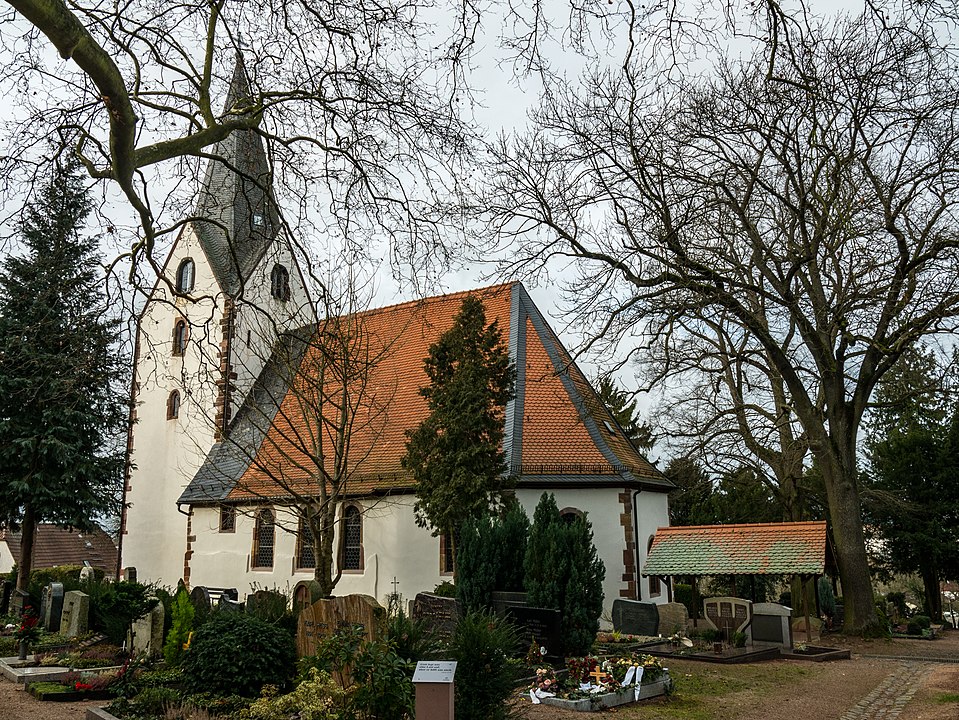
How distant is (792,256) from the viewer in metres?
16.1

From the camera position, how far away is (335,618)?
9.77 metres

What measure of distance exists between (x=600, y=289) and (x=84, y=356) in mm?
10823

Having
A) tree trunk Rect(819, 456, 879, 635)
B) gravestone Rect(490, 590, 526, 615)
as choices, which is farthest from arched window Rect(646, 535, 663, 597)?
gravestone Rect(490, 590, 526, 615)

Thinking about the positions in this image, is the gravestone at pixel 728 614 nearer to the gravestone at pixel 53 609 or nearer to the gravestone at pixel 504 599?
the gravestone at pixel 504 599

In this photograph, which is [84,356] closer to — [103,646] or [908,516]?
[103,646]

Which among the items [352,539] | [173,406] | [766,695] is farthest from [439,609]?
[173,406]

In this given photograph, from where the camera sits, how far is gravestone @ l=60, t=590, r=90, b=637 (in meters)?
15.0

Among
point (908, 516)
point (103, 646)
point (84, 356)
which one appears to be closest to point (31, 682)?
point (103, 646)

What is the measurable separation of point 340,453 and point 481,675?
1064 centimetres

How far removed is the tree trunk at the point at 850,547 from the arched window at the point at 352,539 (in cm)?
1182

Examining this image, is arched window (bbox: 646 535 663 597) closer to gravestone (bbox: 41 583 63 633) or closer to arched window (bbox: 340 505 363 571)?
arched window (bbox: 340 505 363 571)

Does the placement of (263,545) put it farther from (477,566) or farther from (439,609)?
(439,609)

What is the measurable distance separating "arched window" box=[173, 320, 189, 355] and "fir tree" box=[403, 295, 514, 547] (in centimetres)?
1252

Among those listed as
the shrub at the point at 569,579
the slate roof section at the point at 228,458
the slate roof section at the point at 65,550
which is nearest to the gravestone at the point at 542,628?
the shrub at the point at 569,579
